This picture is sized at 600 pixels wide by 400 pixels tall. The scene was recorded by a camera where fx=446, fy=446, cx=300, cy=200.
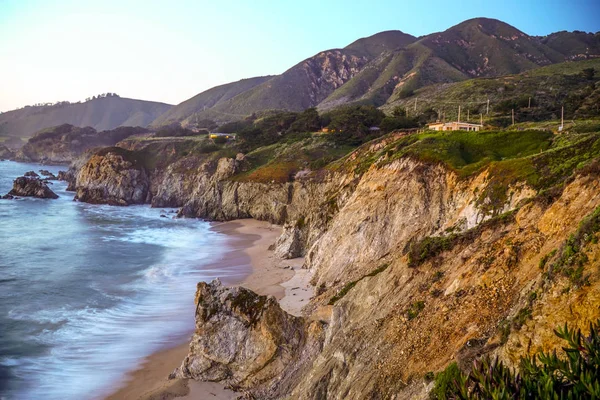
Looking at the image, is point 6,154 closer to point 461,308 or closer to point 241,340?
point 241,340

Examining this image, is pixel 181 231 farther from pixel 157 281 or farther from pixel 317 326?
pixel 317 326

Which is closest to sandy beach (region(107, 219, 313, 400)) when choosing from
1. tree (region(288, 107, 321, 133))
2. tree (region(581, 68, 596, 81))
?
tree (region(288, 107, 321, 133))

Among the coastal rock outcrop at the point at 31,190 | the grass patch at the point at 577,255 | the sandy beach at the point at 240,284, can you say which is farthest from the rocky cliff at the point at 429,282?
the coastal rock outcrop at the point at 31,190

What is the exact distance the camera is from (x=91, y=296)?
27.0m

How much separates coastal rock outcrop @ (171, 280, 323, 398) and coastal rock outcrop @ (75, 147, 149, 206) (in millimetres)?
62759

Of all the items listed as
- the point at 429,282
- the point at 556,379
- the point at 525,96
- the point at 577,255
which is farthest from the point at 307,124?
the point at 556,379

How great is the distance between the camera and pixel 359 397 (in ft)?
32.3

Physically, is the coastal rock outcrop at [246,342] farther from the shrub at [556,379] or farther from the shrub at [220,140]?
the shrub at [220,140]

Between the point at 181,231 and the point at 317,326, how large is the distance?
38.0 metres

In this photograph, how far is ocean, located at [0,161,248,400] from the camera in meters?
18.2

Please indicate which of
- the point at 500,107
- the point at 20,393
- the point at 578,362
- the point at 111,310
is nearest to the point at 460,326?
the point at 578,362

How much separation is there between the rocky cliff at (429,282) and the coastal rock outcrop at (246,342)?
1.6 inches

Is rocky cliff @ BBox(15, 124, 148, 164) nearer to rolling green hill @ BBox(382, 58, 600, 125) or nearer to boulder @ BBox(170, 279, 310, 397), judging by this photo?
rolling green hill @ BBox(382, 58, 600, 125)

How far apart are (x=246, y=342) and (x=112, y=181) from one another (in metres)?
68.9
